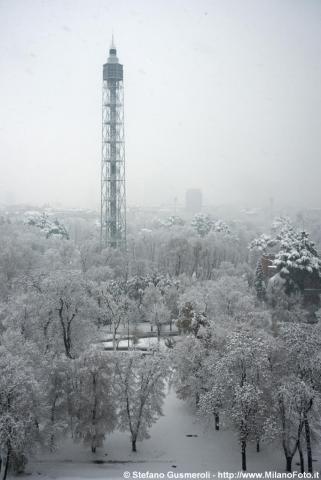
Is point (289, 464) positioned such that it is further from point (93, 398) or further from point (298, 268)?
point (298, 268)

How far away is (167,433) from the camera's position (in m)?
21.1

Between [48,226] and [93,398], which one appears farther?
[48,226]

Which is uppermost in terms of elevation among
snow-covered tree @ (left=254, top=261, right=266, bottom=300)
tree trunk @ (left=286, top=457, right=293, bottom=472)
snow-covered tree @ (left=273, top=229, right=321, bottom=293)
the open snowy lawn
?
snow-covered tree @ (left=273, top=229, right=321, bottom=293)

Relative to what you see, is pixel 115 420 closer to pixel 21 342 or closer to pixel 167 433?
pixel 167 433

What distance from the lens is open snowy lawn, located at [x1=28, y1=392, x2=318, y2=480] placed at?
17594mm

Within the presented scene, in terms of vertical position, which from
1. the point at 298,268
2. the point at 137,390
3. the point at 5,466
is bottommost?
the point at 5,466

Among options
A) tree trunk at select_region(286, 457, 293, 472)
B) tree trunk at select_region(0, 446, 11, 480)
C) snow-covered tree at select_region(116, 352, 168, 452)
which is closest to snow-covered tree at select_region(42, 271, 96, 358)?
snow-covered tree at select_region(116, 352, 168, 452)

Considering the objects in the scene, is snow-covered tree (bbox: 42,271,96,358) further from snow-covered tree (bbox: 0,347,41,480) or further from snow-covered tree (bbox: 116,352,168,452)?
snow-covered tree (bbox: 0,347,41,480)

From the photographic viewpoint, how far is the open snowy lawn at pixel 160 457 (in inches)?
693

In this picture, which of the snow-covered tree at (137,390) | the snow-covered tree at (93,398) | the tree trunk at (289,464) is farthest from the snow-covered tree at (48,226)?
the tree trunk at (289,464)

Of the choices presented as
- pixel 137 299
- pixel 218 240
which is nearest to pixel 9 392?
pixel 137 299

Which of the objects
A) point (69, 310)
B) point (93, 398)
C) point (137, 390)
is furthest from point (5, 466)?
point (69, 310)

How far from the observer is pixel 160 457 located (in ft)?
62.0

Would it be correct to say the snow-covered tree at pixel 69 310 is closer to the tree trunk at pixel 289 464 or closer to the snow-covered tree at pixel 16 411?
the snow-covered tree at pixel 16 411
